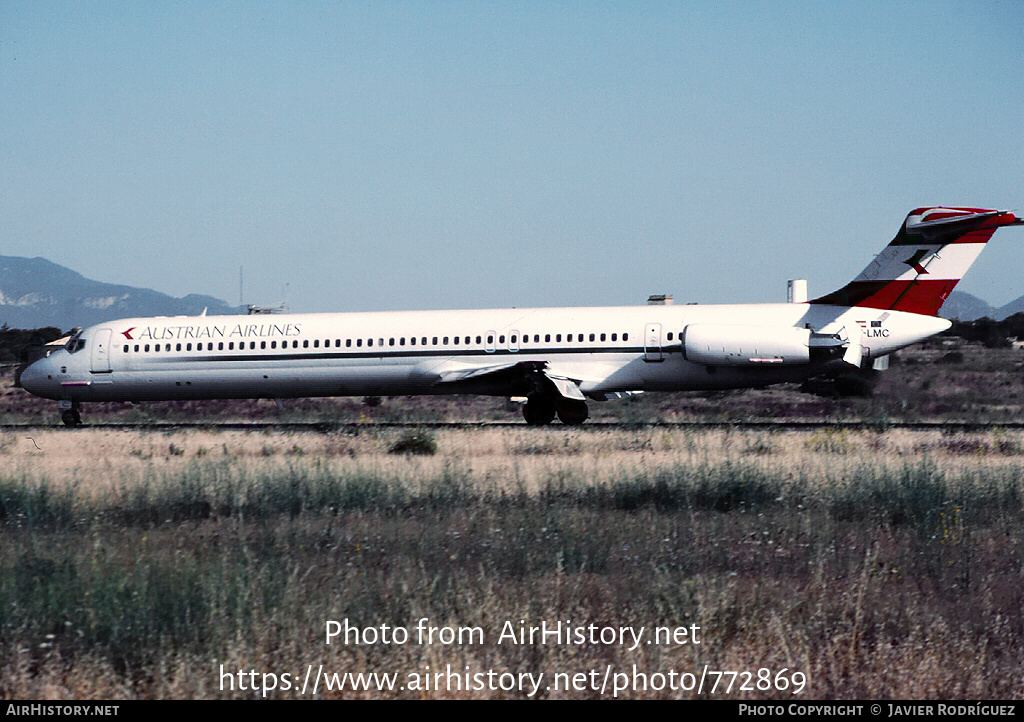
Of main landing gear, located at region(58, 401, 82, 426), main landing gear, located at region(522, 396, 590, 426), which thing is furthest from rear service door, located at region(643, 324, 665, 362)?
main landing gear, located at region(58, 401, 82, 426)

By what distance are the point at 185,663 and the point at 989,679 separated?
4.24 meters

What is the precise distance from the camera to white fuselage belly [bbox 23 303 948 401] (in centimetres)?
2358

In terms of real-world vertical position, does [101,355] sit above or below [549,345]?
below

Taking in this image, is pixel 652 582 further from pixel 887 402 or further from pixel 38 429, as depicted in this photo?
pixel 887 402

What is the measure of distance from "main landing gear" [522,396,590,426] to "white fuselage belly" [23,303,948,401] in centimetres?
52

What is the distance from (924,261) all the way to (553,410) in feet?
28.9

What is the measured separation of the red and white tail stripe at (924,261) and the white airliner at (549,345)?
3 cm

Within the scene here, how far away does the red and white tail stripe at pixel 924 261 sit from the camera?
22.6m

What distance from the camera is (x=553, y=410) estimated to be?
965 inches

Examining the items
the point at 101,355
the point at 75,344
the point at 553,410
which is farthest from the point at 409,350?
the point at 75,344

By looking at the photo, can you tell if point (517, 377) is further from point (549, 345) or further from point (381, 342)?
point (381, 342)

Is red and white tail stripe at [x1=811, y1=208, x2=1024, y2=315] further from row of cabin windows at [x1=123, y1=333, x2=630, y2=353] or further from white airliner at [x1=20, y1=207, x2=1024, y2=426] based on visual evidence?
row of cabin windows at [x1=123, y1=333, x2=630, y2=353]

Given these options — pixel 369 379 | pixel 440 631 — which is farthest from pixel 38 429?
pixel 440 631

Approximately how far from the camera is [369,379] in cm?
2497
